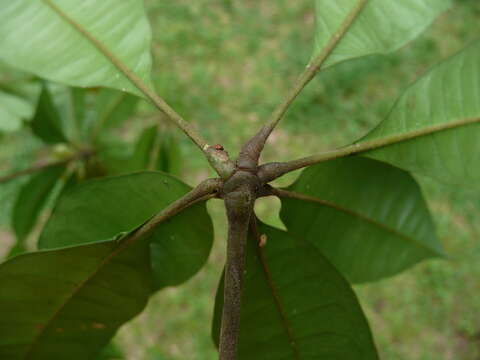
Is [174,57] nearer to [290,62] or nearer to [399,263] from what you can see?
[290,62]

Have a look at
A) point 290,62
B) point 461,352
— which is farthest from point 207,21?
point 461,352

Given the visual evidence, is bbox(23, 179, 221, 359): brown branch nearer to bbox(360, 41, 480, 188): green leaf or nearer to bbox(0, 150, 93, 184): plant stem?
bbox(360, 41, 480, 188): green leaf

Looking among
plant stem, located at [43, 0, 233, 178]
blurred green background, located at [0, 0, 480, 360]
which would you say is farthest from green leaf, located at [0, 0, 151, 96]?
blurred green background, located at [0, 0, 480, 360]

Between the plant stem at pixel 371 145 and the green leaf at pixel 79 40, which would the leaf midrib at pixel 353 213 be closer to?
the plant stem at pixel 371 145

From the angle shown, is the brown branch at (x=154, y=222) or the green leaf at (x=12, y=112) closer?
the brown branch at (x=154, y=222)

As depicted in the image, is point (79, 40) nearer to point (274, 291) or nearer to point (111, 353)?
point (274, 291)

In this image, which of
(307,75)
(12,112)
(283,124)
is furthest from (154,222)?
(283,124)

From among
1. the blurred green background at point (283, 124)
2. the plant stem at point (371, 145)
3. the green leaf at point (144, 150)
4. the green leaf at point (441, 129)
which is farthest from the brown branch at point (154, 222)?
the blurred green background at point (283, 124)
